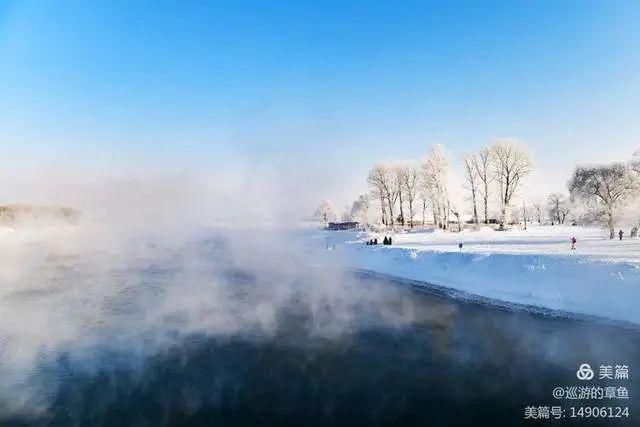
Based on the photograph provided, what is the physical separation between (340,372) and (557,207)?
411 feet

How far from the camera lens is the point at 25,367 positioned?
14.0m

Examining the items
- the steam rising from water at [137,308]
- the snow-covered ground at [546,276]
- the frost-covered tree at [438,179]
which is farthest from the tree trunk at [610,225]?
the frost-covered tree at [438,179]

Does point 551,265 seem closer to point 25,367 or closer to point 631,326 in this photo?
point 631,326

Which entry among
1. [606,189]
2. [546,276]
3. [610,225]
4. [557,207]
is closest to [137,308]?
[546,276]

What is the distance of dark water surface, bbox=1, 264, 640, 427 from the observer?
10445 mm

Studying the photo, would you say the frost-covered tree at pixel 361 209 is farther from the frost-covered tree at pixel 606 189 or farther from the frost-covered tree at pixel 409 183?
the frost-covered tree at pixel 606 189

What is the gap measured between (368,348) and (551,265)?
540 inches

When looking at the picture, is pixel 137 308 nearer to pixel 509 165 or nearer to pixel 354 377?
pixel 354 377

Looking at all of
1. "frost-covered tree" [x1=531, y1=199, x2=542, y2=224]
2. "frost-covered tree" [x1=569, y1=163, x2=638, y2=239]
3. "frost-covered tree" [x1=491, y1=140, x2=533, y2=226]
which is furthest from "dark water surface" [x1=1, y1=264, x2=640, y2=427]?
"frost-covered tree" [x1=531, y1=199, x2=542, y2=224]

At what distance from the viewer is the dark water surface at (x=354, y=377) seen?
10445mm

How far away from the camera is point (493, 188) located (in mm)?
67812

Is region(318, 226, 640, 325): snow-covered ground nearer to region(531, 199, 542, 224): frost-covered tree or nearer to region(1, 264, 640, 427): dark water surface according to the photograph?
region(1, 264, 640, 427): dark water surface

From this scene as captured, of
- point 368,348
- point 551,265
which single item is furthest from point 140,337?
point 551,265

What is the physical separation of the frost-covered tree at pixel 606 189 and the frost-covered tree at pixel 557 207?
75985mm
